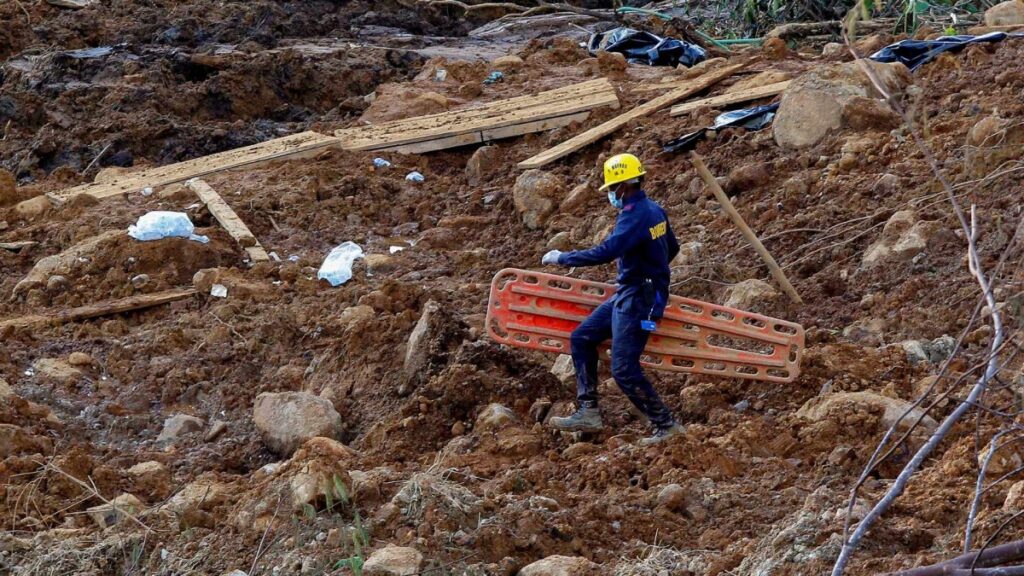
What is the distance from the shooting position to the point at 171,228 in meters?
10.1

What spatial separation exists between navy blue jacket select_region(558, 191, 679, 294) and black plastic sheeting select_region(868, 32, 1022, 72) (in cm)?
475

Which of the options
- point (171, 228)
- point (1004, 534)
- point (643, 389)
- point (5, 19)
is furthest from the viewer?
point (5, 19)

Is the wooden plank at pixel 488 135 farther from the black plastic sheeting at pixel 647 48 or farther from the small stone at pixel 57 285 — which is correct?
the small stone at pixel 57 285

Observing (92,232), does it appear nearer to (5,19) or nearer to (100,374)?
(100,374)

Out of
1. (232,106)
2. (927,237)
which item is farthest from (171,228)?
(927,237)

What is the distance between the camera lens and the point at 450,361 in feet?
24.2

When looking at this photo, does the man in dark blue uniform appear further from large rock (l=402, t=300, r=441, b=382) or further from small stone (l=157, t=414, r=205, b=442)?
small stone (l=157, t=414, r=205, b=442)

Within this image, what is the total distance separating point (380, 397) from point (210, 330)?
1903 mm

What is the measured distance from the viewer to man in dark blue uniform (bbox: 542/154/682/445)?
641 centimetres

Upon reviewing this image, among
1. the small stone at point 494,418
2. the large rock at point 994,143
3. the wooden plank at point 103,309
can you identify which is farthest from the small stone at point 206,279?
the large rock at point 994,143

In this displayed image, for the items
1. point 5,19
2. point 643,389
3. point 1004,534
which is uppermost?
point 1004,534

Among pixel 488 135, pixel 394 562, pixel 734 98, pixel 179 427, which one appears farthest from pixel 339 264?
pixel 394 562

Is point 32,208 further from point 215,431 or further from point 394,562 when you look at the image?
point 394,562

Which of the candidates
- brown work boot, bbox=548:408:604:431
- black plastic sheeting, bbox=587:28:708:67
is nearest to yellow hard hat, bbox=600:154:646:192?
brown work boot, bbox=548:408:604:431
